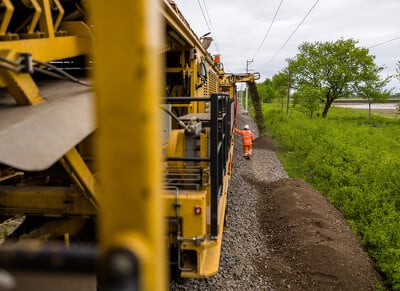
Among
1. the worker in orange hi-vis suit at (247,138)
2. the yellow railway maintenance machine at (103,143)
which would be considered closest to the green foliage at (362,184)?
the worker in orange hi-vis suit at (247,138)

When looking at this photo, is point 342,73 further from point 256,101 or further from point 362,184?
point 362,184

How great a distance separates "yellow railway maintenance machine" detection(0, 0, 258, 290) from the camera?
0.72m

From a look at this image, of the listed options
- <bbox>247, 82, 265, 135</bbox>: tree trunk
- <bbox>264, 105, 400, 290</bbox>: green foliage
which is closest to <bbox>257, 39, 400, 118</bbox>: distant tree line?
<bbox>247, 82, 265, 135</bbox>: tree trunk

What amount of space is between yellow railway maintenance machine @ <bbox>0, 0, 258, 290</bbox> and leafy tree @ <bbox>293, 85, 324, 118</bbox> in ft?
90.9

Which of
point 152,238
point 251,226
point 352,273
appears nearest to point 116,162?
point 152,238

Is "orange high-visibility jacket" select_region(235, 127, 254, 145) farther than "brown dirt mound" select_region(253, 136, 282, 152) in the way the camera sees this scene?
No

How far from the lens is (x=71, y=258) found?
812 mm

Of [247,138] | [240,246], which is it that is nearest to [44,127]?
[240,246]

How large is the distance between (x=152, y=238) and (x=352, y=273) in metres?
5.62

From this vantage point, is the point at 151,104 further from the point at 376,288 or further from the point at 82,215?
the point at 376,288

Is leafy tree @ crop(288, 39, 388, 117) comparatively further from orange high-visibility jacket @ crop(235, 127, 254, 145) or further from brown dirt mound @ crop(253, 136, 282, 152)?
orange high-visibility jacket @ crop(235, 127, 254, 145)

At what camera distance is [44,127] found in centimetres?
205

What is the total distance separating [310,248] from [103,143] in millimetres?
6058

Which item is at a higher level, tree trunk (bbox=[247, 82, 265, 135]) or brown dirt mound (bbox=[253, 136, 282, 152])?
tree trunk (bbox=[247, 82, 265, 135])
